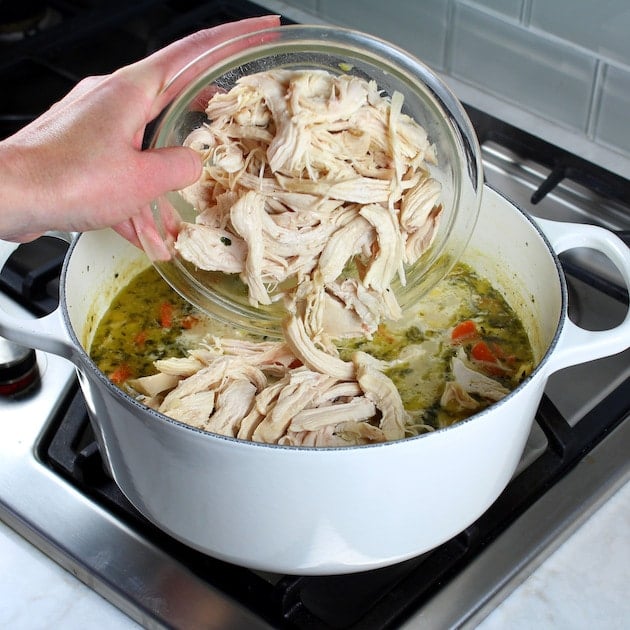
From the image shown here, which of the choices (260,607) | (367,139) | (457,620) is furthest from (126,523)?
(367,139)

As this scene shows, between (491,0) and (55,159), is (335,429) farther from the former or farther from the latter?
(491,0)

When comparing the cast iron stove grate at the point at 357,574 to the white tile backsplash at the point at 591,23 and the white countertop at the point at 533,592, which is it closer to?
the white countertop at the point at 533,592

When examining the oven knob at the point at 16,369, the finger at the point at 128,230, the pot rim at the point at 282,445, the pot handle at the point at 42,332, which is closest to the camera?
the pot rim at the point at 282,445

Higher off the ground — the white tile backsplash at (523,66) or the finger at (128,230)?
the finger at (128,230)

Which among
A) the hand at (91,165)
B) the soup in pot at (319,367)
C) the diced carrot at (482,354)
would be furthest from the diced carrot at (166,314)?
the diced carrot at (482,354)

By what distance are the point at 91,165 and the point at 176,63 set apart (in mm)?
153

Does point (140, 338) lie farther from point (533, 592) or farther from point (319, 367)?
point (533, 592)

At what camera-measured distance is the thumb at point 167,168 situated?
0.85m

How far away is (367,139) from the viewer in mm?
887

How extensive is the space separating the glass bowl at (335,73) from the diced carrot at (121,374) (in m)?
0.13

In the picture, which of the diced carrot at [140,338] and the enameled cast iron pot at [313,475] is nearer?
the enameled cast iron pot at [313,475]

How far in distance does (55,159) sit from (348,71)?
0.29 m

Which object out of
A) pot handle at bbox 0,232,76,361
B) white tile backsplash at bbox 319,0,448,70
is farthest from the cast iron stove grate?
white tile backsplash at bbox 319,0,448,70

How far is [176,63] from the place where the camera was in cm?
93
